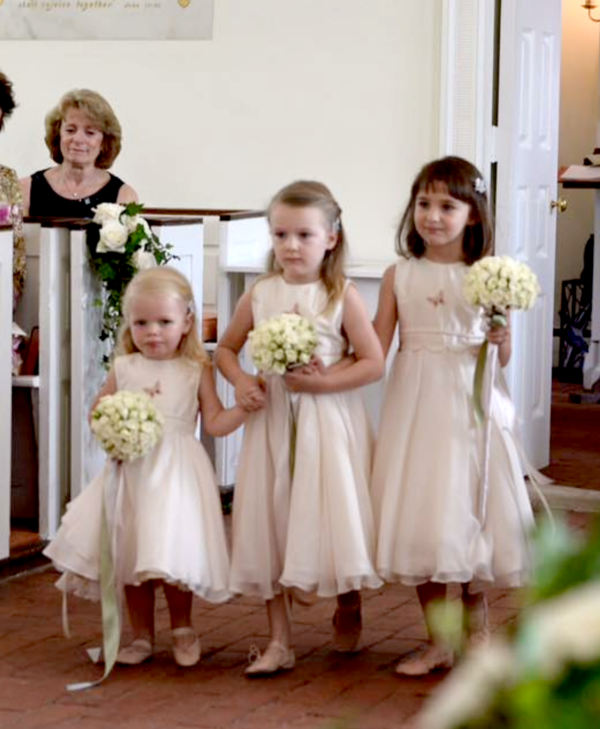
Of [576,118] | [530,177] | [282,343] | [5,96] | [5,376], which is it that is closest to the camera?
[282,343]

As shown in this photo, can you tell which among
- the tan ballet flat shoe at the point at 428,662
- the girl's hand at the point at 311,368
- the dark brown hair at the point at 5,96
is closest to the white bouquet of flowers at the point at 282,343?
the girl's hand at the point at 311,368

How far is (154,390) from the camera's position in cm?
414

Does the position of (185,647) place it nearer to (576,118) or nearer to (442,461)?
(442,461)

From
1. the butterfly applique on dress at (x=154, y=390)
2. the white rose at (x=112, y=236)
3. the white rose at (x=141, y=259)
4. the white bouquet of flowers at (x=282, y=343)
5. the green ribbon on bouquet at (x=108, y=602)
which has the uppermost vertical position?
the white rose at (x=112, y=236)

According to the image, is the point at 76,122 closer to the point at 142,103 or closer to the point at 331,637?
the point at 142,103

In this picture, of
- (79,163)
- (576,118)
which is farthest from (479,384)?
(576,118)

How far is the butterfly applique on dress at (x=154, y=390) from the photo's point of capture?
4.14 m

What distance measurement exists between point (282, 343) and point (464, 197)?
692 mm

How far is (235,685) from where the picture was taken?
3.99m

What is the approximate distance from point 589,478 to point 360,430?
3.64 m

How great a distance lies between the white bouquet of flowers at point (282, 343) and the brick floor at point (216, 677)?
0.84 metres

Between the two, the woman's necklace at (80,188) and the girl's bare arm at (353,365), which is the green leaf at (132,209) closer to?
the woman's necklace at (80,188)

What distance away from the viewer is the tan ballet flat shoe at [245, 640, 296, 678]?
13.3 feet

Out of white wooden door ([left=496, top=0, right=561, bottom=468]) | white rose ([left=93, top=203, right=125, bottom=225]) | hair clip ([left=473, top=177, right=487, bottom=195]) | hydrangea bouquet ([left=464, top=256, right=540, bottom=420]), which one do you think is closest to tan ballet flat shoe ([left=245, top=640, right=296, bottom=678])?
hydrangea bouquet ([left=464, top=256, right=540, bottom=420])
